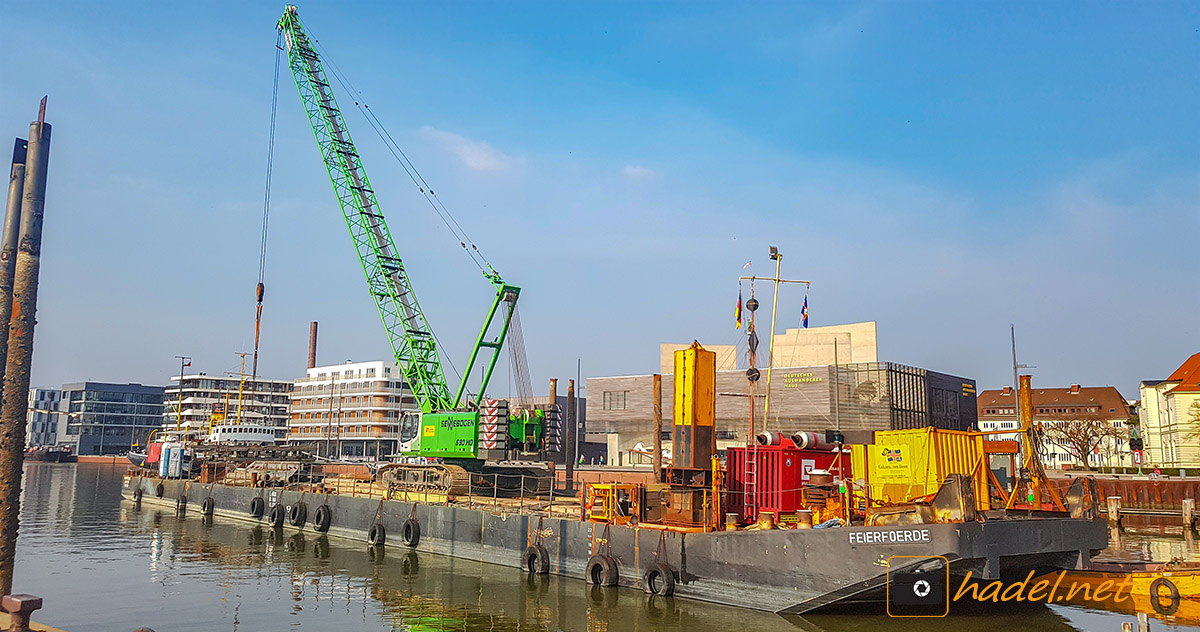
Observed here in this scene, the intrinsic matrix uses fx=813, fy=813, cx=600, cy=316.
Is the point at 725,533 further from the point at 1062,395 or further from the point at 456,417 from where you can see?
the point at 1062,395

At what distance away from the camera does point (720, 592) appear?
21312 mm

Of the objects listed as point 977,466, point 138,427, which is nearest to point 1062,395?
point 977,466

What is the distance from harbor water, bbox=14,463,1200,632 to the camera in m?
20.4

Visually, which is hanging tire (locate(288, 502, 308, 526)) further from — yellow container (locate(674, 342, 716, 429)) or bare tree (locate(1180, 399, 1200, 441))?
bare tree (locate(1180, 399, 1200, 441))

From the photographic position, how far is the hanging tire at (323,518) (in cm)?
3894

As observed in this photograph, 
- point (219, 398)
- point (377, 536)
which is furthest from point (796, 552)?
point (219, 398)

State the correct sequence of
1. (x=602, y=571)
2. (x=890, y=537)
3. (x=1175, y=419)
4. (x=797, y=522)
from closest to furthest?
(x=890, y=537) < (x=797, y=522) < (x=602, y=571) < (x=1175, y=419)

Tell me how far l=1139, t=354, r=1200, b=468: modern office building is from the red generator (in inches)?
2327

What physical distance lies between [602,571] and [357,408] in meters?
101

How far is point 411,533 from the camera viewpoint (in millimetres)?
33219

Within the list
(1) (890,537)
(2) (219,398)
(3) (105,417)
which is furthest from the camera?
(3) (105,417)

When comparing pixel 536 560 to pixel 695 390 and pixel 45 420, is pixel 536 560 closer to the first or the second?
pixel 695 390

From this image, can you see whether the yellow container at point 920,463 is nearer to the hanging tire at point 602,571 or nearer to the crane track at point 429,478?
the hanging tire at point 602,571

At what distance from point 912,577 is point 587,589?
982cm
